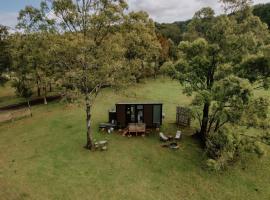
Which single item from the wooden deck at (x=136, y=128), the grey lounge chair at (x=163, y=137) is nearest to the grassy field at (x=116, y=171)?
the grey lounge chair at (x=163, y=137)

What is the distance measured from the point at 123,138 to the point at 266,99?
10233 millimetres

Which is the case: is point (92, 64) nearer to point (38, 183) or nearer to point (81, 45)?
point (81, 45)

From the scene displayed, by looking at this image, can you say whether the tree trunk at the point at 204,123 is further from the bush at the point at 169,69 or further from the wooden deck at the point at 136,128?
the wooden deck at the point at 136,128

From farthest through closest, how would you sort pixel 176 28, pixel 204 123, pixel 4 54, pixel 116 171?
pixel 176 28, pixel 4 54, pixel 204 123, pixel 116 171

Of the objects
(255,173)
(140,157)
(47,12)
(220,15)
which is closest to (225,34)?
(220,15)

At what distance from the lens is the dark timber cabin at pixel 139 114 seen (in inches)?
782

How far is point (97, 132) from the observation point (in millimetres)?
19766

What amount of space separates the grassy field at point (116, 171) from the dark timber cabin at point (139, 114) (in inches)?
56.1

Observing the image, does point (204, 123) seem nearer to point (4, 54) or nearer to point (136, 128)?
point (136, 128)

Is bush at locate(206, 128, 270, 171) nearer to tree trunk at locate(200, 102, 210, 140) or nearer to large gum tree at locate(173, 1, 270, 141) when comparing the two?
large gum tree at locate(173, 1, 270, 141)

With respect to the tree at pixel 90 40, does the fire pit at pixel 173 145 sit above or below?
below

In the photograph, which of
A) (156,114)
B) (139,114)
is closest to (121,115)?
(139,114)

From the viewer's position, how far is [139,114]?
20.1m

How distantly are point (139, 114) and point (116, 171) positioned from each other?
690 centimetres
